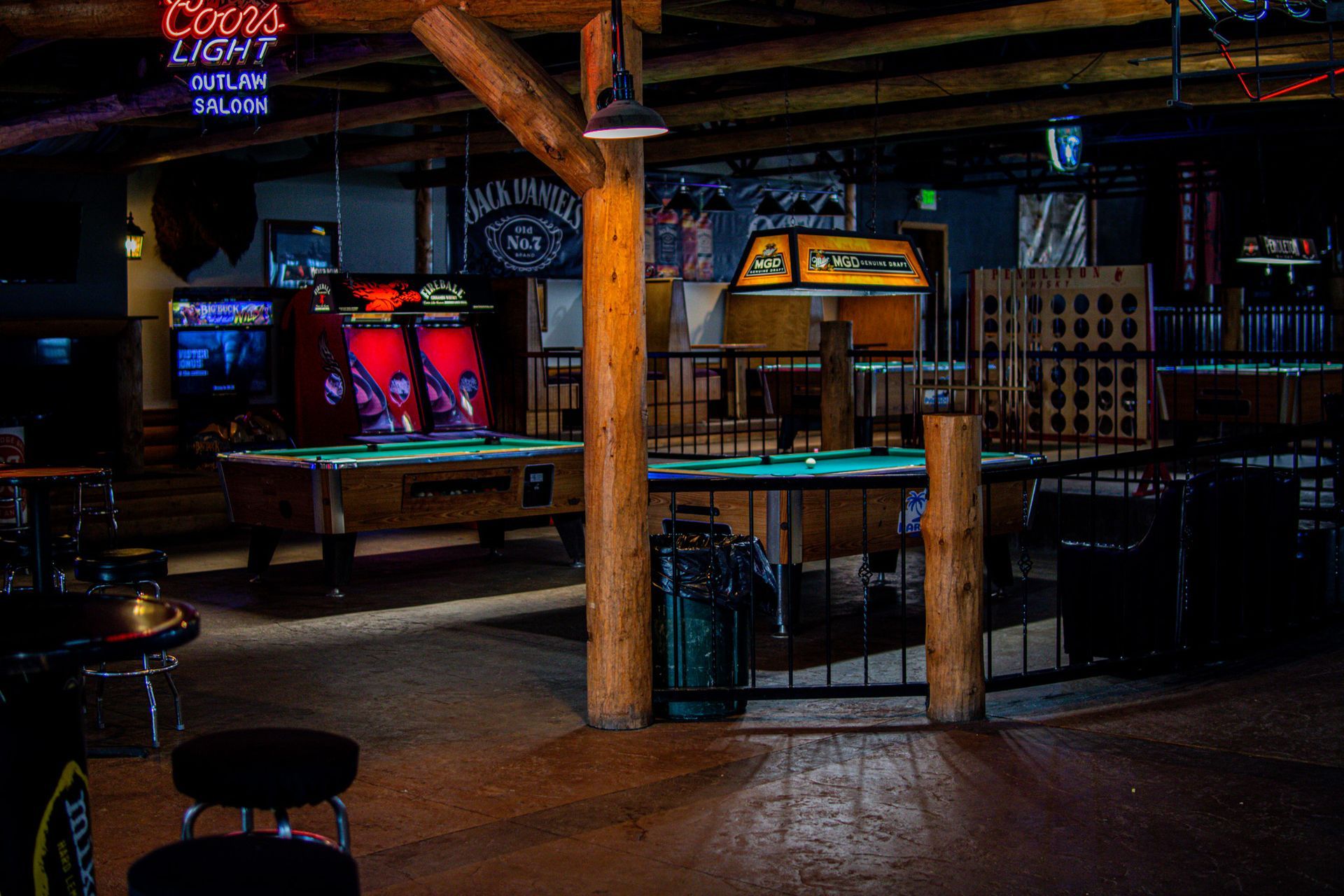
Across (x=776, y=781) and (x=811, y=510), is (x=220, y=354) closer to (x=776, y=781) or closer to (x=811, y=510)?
(x=811, y=510)

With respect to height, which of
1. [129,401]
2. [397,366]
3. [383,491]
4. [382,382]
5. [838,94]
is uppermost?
[838,94]

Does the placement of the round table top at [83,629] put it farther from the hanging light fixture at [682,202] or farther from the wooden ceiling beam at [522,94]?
the hanging light fixture at [682,202]

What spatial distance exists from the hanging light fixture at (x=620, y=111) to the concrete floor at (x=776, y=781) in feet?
6.56

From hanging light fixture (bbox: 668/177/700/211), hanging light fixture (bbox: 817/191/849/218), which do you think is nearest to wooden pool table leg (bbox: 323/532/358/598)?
hanging light fixture (bbox: 668/177/700/211)

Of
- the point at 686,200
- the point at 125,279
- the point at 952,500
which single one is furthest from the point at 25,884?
the point at 686,200

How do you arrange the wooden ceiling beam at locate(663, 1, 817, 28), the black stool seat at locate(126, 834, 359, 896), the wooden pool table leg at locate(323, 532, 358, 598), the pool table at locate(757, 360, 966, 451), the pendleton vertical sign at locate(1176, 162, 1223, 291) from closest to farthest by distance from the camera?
the black stool seat at locate(126, 834, 359, 896), the wooden ceiling beam at locate(663, 1, 817, 28), the wooden pool table leg at locate(323, 532, 358, 598), the pool table at locate(757, 360, 966, 451), the pendleton vertical sign at locate(1176, 162, 1223, 291)

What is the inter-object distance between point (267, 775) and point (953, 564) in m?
3.00

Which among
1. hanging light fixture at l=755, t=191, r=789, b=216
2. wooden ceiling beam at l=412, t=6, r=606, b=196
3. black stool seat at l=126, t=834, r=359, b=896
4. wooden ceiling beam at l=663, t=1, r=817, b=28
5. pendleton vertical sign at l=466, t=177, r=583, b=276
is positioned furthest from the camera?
hanging light fixture at l=755, t=191, r=789, b=216

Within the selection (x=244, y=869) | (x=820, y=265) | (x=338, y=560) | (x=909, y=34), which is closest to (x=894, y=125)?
(x=820, y=265)

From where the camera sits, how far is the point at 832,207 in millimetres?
15547

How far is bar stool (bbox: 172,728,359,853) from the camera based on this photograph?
2.49 meters

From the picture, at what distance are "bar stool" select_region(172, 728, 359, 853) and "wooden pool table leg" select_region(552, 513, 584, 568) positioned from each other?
5.93 metres

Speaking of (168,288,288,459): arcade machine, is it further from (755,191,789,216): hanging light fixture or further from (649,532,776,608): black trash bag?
(649,532,776,608): black trash bag

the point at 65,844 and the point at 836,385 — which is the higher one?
the point at 836,385
